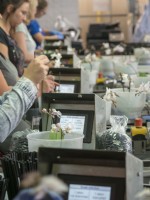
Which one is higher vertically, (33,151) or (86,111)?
(86,111)

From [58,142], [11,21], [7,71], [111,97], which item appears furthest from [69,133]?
[11,21]

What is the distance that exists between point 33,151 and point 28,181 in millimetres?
934

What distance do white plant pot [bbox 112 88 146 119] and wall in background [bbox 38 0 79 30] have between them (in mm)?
8957

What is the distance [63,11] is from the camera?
11.7m

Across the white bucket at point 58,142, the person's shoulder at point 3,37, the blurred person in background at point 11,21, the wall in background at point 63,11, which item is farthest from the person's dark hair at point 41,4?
the wall in background at point 63,11

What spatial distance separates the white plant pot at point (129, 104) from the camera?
281cm

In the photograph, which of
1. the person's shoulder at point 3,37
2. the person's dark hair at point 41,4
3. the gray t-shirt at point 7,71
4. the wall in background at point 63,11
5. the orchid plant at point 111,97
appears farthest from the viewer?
the wall in background at point 63,11

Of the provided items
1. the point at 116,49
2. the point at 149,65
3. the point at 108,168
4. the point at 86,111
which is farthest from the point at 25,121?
the point at 116,49

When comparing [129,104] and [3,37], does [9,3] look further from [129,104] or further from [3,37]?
[129,104]

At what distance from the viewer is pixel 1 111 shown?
1939 millimetres

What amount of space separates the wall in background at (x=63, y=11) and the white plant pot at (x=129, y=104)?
8.96 metres

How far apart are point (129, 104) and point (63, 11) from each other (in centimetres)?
913

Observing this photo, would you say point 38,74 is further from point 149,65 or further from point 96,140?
point 149,65

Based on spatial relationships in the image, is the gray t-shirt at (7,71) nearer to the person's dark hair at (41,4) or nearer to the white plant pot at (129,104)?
the white plant pot at (129,104)
